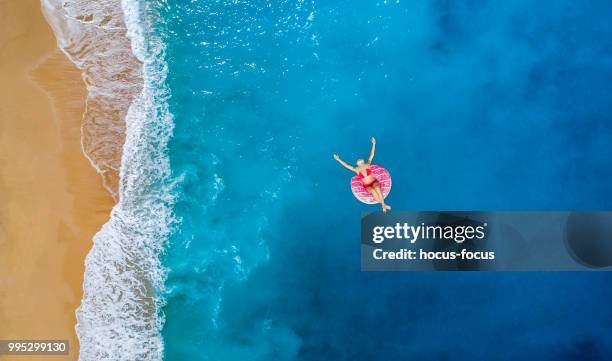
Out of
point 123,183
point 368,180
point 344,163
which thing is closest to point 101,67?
point 123,183

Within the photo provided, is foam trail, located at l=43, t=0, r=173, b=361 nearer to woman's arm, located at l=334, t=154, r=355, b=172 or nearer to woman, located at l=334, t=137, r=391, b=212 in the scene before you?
woman's arm, located at l=334, t=154, r=355, b=172

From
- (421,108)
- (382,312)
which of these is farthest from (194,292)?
(421,108)

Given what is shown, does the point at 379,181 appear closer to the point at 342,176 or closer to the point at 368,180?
the point at 368,180

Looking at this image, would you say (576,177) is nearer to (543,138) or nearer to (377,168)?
(543,138)

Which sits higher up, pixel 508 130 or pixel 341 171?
pixel 508 130

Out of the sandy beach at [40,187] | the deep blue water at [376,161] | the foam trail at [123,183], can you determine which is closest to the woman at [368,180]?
the deep blue water at [376,161]

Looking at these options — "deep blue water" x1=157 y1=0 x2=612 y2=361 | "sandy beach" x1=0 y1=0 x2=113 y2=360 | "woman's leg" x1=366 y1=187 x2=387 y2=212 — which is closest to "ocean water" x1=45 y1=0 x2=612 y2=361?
"deep blue water" x1=157 y1=0 x2=612 y2=361
